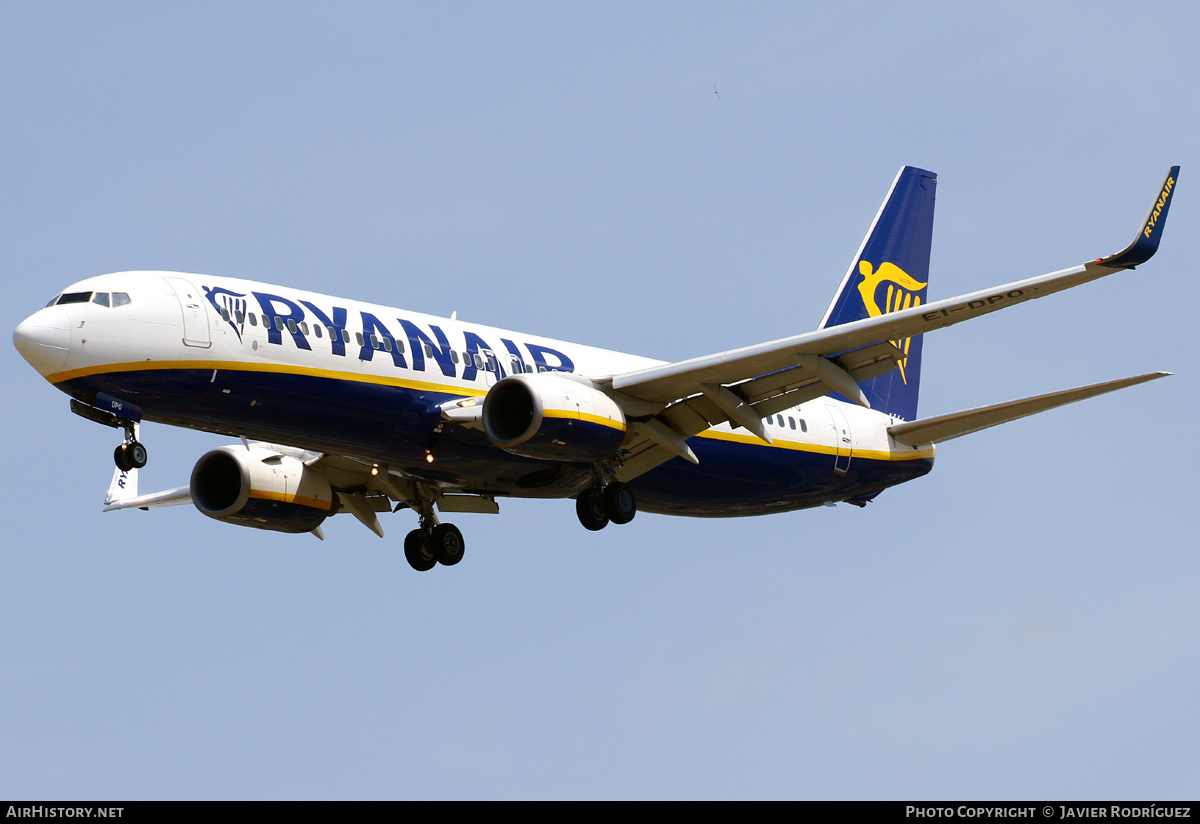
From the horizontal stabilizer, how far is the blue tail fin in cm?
305

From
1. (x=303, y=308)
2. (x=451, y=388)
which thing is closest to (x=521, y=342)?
(x=451, y=388)

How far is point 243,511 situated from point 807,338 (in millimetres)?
13990

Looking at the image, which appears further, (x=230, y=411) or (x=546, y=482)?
(x=546, y=482)

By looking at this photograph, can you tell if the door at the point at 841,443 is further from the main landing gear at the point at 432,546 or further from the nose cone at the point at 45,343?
the nose cone at the point at 45,343

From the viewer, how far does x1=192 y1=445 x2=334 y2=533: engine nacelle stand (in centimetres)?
3725

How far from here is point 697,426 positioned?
1382 inches

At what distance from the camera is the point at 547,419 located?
104 ft

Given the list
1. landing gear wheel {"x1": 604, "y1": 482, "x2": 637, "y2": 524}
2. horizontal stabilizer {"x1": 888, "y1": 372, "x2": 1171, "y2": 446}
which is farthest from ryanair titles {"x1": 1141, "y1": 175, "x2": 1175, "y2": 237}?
landing gear wheel {"x1": 604, "y1": 482, "x2": 637, "y2": 524}

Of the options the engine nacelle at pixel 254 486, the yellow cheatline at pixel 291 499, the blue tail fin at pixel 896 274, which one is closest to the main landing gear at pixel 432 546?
the yellow cheatline at pixel 291 499

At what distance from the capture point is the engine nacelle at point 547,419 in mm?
31866

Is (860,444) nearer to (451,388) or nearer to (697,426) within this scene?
(697,426)

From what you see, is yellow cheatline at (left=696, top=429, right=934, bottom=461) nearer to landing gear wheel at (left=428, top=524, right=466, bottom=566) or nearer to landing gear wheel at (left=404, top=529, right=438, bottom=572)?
landing gear wheel at (left=428, top=524, right=466, bottom=566)

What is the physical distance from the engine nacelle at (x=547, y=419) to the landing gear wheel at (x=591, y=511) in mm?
1825
